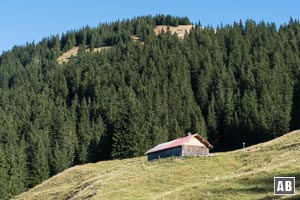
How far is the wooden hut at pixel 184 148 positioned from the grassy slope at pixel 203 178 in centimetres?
437

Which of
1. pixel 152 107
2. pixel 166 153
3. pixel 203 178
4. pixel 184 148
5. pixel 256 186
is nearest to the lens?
pixel 256 186

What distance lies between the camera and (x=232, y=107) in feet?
435

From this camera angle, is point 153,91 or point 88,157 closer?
point 88,157

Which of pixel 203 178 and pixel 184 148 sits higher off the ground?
pixel 184 148

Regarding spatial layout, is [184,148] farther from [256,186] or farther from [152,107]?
[152,107]

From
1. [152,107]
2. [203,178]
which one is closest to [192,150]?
[203,178]

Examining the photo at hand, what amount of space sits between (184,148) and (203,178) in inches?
767

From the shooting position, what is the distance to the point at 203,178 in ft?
198

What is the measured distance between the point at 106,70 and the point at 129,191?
143 meters

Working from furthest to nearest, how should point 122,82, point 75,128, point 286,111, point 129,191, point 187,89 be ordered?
1. point 122,82
2. point 187,89
3. point 75,128
4. point 286,111
5. point 129,191

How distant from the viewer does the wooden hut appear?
7975 cm

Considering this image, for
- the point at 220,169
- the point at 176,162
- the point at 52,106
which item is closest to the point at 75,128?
the point at 52,106

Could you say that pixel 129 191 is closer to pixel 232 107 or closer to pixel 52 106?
pixel 232 107

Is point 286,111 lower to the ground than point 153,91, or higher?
lower
